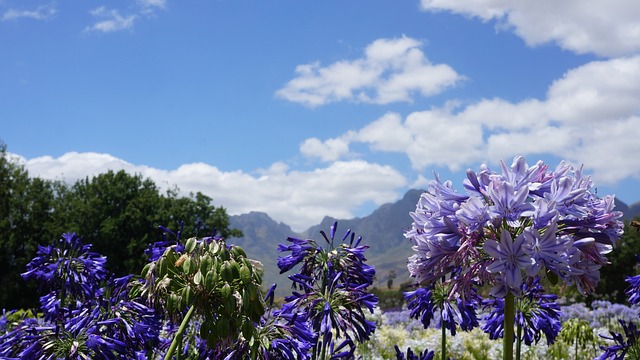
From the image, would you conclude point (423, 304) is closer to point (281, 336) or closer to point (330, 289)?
point (330, 289)

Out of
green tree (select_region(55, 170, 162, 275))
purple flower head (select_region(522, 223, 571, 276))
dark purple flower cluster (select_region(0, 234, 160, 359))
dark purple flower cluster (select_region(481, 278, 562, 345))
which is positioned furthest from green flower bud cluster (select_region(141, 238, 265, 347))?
green tree (select_region(55, 170, 162, 275))

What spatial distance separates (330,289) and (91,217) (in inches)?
2100

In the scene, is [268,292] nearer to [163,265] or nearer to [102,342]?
[163,265]

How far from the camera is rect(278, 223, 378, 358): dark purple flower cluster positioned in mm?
4484

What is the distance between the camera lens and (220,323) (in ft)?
10.2

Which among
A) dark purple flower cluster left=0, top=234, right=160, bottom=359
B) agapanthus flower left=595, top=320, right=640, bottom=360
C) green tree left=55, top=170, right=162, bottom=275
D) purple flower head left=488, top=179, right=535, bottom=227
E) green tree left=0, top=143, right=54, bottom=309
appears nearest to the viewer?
purple flower head left=488, top=179, right=535, bottom=227

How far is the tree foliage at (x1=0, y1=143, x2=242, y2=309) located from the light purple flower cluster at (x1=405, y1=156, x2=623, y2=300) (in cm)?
4441

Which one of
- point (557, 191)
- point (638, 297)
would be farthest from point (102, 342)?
point (638, 297)

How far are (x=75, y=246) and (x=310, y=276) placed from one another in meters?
3.88

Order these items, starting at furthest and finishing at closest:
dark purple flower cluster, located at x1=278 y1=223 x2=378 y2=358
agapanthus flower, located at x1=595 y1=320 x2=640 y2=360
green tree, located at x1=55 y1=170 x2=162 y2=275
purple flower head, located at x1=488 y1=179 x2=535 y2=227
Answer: green tree, located at x1=55 y1=170 x2=162 y2=275, agapanthus flower, located at x1=595 y1=320 x2=640 y2=360, dark purple flower cluster, located at x1=278 y1=223 x2=378 y2=358, purple flower head, located at x1=488 y1=179 x2=535 y2=227

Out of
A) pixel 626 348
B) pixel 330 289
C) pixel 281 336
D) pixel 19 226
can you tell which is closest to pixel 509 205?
pixel 281 336

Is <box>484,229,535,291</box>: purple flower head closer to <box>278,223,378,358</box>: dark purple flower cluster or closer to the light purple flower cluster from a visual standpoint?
the light purple flower cluster

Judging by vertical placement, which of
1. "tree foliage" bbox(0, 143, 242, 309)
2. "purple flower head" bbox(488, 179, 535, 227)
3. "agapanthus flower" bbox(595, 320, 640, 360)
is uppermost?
"tree foliage" bbox(0, 143, 242, 309)

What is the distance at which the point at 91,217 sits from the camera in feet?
178
